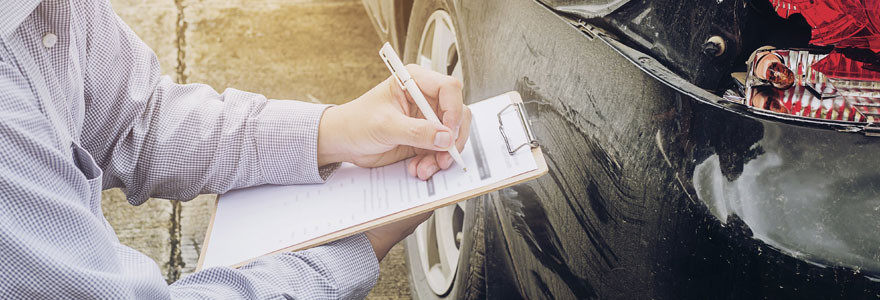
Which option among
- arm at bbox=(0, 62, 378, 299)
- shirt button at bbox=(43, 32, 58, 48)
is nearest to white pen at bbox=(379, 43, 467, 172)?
arm at bbox=(0, 62, 378, 299)

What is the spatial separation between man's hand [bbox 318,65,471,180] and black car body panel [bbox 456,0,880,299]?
0.49 feet

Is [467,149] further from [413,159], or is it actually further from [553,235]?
[553,235]

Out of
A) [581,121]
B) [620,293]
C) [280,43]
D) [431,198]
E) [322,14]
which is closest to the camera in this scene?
[620,293]

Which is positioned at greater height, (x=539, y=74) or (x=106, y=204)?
(x=539, y=74)

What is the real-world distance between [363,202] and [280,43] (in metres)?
2.33

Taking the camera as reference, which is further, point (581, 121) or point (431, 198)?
point (431, 198)

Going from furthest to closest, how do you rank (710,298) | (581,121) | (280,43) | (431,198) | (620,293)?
(280,43), (431,198), (581,121), (620,293), (710,298)

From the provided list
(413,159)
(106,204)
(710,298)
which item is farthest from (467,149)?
(106,204)

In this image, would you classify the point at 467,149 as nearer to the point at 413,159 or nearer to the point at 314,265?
the point at 413,159

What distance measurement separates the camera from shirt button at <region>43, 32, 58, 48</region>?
102 cm

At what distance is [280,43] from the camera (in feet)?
11.1

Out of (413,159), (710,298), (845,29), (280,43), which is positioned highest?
(845,29)

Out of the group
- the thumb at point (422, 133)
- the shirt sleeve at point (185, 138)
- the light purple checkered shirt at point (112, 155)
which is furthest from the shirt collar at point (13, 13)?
the thumb at point (422, 133)

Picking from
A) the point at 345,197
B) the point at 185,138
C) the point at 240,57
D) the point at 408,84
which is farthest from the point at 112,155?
the point at 240,57
